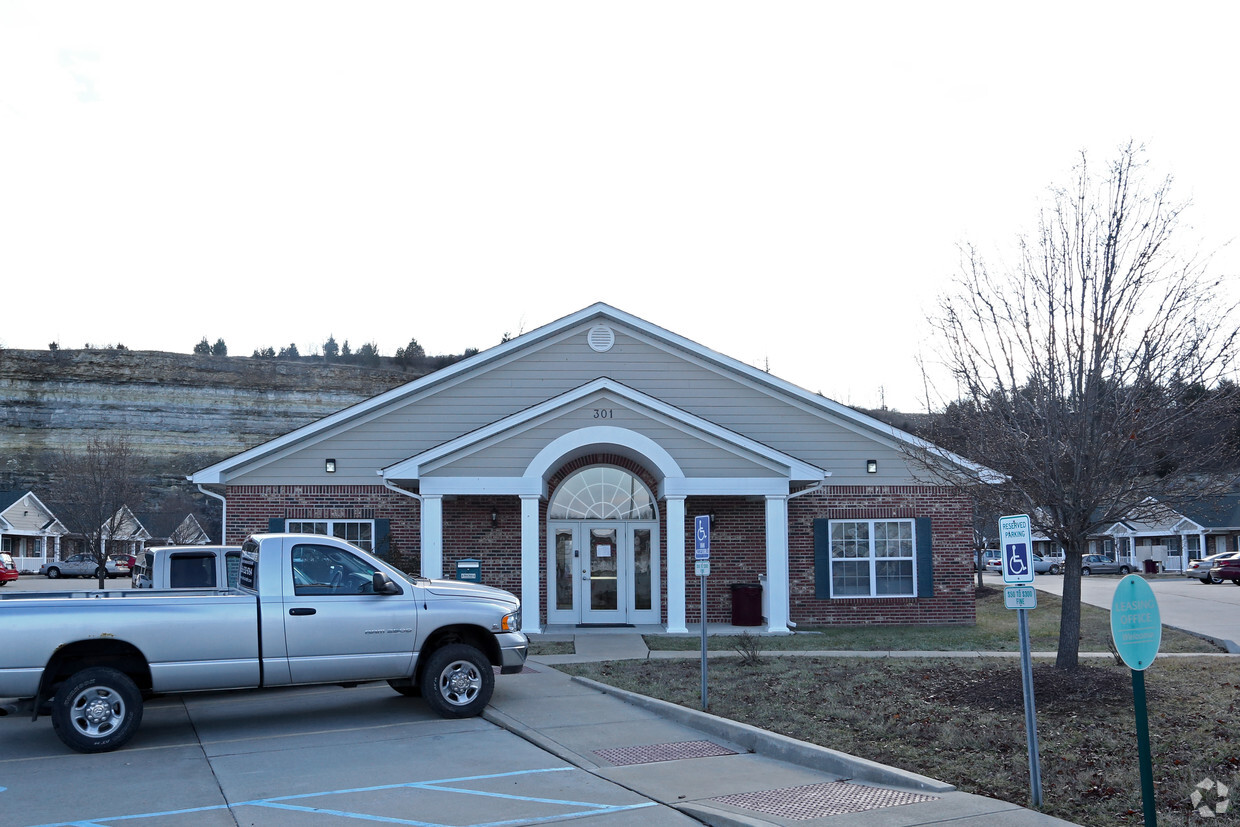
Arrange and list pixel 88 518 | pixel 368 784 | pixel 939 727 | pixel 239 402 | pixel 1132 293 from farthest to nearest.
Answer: pixel 239 402 → pixel 88 518 → pixel 1132 293 → pixel 939 727 → pixel 368 784

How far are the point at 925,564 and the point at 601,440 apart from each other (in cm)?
704

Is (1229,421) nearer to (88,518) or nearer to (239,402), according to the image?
(88,518)

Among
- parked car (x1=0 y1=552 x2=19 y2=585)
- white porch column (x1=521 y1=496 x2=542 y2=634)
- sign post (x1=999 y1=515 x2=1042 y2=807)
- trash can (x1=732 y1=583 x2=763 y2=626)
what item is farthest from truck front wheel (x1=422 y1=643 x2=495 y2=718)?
parked car (x1=0 y1=552 x2=19 y2=585)

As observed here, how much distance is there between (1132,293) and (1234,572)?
37262mm

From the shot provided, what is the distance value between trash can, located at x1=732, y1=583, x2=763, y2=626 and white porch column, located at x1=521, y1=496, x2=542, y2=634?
154 inches

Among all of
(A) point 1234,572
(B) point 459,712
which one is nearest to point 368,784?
(B) point 459,712

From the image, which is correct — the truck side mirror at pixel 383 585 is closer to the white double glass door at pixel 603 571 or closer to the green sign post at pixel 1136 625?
the green sign post at pixel 1136 625

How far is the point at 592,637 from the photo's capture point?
18.1 meters

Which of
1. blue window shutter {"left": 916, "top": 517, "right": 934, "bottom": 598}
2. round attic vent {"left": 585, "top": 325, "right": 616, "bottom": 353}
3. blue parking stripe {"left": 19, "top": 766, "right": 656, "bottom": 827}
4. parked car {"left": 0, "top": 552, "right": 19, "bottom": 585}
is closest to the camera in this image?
blue parking stripe {"left": 19, "top": 766, "right": 656, "bottom": 827}

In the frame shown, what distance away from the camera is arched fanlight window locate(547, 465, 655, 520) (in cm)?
2036

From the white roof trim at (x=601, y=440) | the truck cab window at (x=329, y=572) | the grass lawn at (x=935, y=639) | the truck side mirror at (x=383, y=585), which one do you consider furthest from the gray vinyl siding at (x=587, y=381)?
the truck side mirror at (x=383, y=585)

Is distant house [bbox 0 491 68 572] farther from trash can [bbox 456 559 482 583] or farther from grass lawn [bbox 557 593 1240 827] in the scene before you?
grass lawn [bbox 557 593 1240 827]

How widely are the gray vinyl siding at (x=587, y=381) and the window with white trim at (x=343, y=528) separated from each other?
80 cm

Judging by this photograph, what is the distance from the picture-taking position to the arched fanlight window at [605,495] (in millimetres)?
20359
